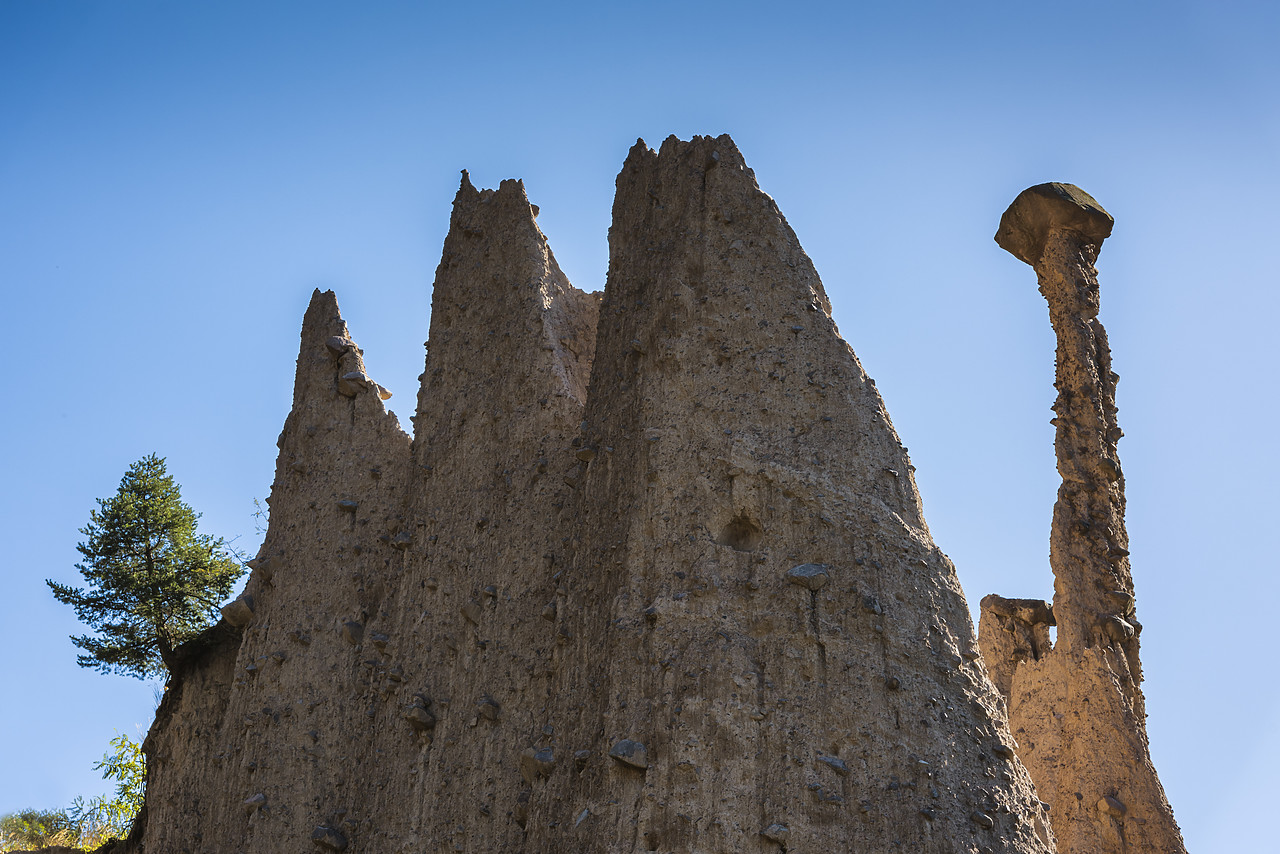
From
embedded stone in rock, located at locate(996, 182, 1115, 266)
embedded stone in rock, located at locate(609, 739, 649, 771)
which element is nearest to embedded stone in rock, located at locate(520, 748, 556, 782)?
embedded stone in rock, located at locate(609, 739, 649, 771)

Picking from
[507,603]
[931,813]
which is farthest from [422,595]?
[931,813]

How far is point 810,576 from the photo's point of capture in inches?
305

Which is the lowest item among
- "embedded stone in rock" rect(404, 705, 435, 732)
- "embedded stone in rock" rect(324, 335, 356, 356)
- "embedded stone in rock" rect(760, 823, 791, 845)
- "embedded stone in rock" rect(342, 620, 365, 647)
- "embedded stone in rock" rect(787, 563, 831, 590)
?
Answer: "embedded stone in rock" rect(760, 823, 791, 845)

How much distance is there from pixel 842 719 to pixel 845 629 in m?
0.61

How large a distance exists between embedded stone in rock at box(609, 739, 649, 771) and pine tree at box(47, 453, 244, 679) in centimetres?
952

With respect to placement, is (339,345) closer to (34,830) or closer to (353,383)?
(353,383)

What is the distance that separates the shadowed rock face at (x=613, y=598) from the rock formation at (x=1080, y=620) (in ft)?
9.03

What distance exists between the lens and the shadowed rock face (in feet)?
23.6

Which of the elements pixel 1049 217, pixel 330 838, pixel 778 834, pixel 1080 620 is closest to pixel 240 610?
pixel 330 838

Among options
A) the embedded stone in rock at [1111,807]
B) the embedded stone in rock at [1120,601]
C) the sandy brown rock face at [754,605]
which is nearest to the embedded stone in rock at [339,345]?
the sandy brown rock face at [754,605]

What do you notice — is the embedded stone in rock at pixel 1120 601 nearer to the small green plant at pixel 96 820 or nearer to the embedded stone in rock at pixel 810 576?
the embedded stone in rock at pixel 810 576

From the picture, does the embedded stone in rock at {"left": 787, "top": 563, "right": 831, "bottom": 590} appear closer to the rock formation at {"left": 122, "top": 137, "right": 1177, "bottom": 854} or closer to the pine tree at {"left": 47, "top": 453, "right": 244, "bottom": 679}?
the rock formation at {"left": 122, "top": 137, "right": 1177, "bottom": 854}

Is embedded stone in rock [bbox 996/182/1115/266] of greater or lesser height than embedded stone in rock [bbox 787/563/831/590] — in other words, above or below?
above

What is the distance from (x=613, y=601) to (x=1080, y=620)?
4.89 m
